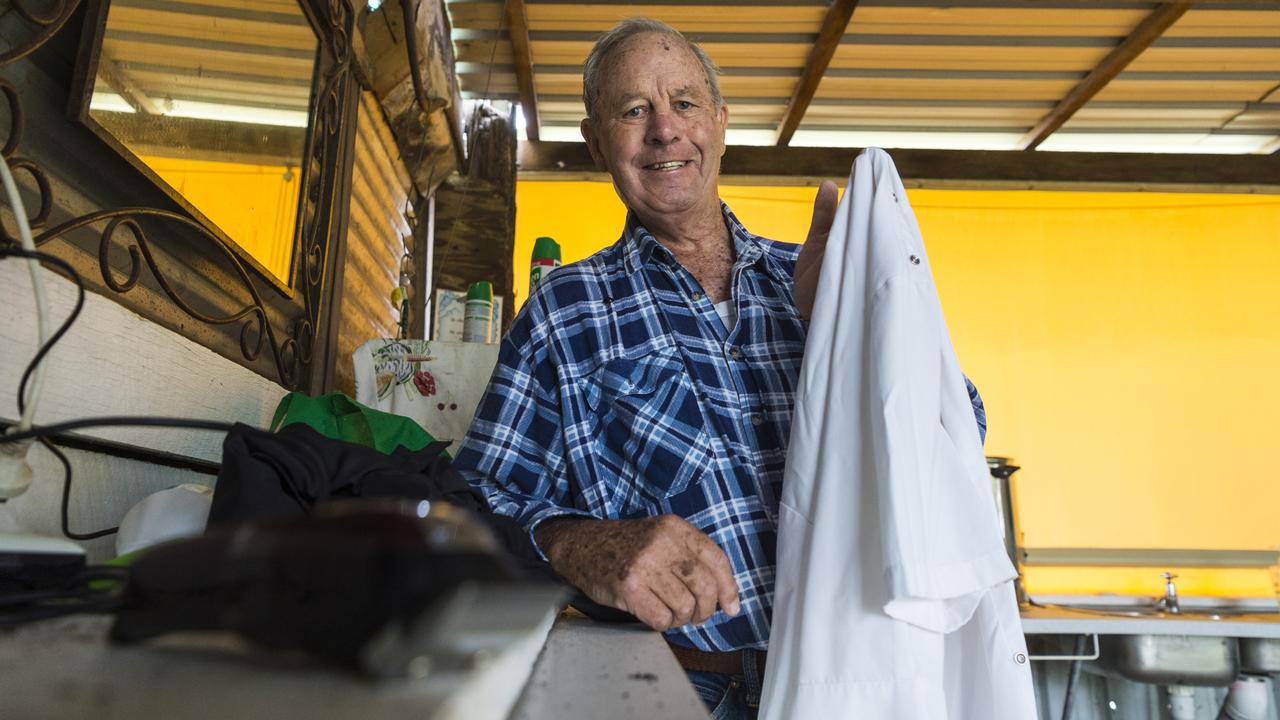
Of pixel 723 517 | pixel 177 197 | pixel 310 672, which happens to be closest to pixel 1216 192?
pixel 723 517

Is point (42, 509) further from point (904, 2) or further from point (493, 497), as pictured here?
point (904, 2)

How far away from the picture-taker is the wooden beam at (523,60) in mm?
3562

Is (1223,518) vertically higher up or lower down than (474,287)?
lower down

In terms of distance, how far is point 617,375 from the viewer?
4.23 feet

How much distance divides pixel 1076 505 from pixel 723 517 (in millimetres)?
3754

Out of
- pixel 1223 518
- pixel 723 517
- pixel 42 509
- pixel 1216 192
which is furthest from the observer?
pixel 1216 192

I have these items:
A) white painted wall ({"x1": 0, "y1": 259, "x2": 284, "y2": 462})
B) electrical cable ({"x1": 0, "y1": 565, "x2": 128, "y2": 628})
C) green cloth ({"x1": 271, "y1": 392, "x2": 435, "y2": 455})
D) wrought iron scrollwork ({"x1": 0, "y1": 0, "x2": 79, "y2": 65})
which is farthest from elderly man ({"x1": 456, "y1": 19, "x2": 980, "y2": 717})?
wrought iron scrollwork ({"x1": 0, "y1": 0, "x2": 79, "y2": 65})

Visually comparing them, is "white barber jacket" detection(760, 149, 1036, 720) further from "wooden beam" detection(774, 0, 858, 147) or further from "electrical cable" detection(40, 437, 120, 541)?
"wooden beam" detection(774, 0, 858, 147)

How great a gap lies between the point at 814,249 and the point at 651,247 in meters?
0.28

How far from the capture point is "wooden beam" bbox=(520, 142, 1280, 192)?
4469 mm

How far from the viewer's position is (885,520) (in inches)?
38.2

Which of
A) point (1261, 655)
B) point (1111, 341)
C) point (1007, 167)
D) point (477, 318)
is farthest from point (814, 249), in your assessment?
point (1111, 341)

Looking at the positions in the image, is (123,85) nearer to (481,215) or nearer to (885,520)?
(885,520)

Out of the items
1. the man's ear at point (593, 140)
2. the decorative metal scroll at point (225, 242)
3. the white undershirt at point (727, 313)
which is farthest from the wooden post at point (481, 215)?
the white undershirt at point (727, 313)
